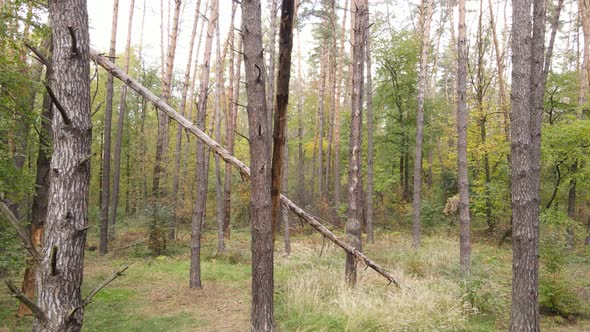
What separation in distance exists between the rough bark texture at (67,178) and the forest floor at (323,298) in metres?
2.68

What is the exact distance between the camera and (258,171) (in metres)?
3.00

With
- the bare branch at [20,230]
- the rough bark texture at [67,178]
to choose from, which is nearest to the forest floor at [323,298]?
the rough bark texture at [67,178]

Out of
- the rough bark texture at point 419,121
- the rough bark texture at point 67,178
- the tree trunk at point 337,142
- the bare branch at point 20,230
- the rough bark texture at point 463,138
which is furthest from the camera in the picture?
the tree trunk at point 337,142

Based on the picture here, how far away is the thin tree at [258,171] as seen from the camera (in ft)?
9.84

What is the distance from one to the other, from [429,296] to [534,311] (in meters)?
1.48

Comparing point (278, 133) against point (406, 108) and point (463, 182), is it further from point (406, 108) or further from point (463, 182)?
point (406, 108)

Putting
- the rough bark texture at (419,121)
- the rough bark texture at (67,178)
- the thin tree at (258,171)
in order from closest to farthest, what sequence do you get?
the rough bark texture at (67,178)
the thin tree at (258,171)
the rough bark texture at (419,121)

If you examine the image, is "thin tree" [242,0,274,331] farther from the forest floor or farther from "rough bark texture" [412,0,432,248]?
"rough bark texture" [412,0,432,248]

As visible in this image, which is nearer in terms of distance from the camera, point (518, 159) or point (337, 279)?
point (518, 159)

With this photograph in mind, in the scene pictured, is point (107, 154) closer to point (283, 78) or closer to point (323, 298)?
point (323, 298)

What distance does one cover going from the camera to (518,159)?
5.04 metres

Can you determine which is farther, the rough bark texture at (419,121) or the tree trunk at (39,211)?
the rough bark texture at (419,121)

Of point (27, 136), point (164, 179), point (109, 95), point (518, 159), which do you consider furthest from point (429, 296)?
point (109, 95)

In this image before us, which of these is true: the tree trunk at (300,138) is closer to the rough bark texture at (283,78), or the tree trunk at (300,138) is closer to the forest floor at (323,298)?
the forest floor at (323,298)
